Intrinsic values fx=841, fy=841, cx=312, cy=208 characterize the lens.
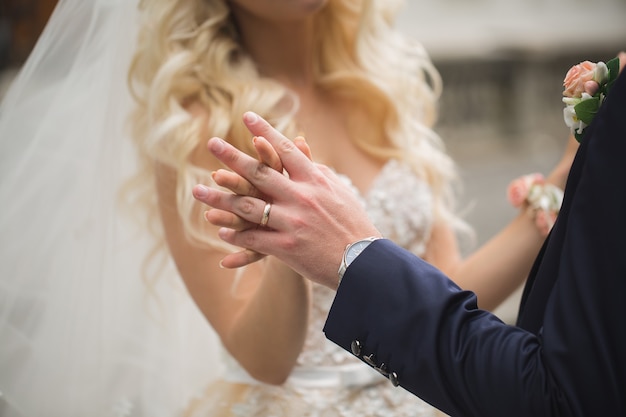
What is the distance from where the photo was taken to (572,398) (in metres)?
1.15

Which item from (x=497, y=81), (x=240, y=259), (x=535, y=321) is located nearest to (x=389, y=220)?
(x=240, y=259)

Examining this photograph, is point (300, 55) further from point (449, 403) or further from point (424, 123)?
point (449, 403)

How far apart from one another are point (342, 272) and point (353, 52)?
1426 mm

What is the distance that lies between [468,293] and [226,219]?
1.41 feet

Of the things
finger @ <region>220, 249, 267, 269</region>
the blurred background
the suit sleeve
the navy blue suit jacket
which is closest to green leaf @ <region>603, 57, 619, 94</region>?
the navy blue suit jacket

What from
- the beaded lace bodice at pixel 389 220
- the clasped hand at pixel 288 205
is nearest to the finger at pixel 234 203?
the clasped hand at pixel 288 205

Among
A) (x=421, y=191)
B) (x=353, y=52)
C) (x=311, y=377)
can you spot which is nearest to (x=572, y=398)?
(x=311, y=377)

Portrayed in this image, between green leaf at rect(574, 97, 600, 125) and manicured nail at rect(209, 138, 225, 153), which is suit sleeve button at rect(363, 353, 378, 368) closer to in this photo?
manicured nail at rect(209, 138, 225, 153)

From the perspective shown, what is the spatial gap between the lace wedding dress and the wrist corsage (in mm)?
295

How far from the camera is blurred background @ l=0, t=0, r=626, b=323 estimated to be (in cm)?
1170

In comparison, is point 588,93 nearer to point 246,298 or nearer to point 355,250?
point 355,250

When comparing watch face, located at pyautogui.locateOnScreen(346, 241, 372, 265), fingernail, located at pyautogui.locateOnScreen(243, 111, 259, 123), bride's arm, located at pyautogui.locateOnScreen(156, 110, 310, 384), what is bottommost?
bride's arm, located at pyautogui.locateOnScreen(156, 110, 310, 384)

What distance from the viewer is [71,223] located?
2.24m

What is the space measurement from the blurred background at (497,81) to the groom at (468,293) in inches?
306
